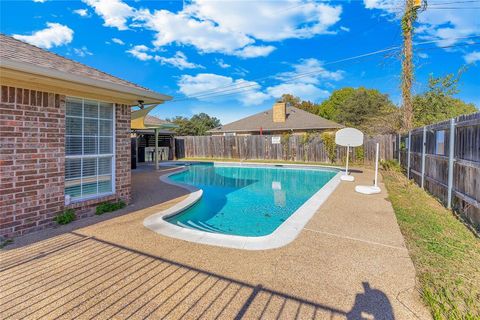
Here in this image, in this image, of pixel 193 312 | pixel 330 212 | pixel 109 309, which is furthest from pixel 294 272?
pixel 330 212

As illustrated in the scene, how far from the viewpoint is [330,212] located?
18.6ft

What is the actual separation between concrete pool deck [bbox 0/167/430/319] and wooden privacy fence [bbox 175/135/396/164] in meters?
13.3

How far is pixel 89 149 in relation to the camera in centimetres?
533

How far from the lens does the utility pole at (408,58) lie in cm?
1383

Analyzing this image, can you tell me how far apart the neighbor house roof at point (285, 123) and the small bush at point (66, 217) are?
21.4 m

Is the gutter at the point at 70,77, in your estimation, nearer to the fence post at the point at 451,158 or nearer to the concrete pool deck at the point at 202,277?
the concrete pool deck at the point at 202,277

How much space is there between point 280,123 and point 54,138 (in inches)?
888

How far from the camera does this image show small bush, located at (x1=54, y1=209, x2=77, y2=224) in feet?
15.4

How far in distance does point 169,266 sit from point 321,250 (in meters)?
2.07

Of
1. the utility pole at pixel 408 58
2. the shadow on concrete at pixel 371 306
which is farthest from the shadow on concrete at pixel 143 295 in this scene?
the utility pole at pixel 408 58

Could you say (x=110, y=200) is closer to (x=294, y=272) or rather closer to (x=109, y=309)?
(x=109, y=309)

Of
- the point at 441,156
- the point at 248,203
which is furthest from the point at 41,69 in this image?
the point at 441,156

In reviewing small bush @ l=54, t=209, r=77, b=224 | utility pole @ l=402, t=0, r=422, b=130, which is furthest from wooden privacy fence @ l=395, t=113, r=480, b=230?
small bush @ l=54, t=209, r=77, b=224

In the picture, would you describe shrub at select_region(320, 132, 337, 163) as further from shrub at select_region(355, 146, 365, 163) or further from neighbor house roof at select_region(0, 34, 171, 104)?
neighbor house roof at select_region(0, 34, 171, 104)
